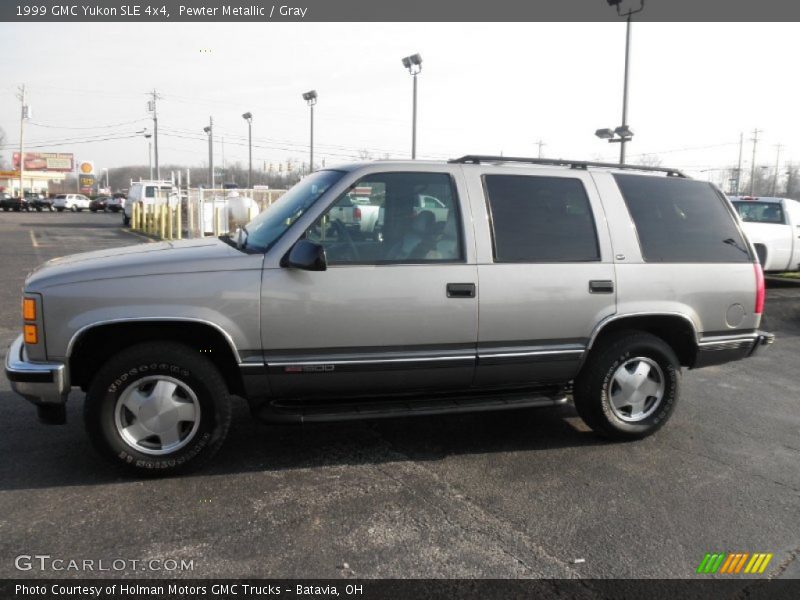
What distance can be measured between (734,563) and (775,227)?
1162 cm

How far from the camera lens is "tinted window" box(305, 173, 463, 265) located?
13.1ft

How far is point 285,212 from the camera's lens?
4305mm

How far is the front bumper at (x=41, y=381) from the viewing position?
11.9 feet

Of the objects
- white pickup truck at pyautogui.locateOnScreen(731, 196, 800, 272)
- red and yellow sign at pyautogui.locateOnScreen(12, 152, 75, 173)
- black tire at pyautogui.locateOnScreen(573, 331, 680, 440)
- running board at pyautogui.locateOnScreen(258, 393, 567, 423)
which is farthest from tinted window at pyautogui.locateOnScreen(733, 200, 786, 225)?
red and yellow sign at pyautogui.locateOnScreen(12, 152, 75, 173)

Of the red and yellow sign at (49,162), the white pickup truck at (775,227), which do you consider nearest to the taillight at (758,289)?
the white pickup truck at (775,227)

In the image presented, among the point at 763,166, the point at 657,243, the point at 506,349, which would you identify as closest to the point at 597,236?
the point at 657,243

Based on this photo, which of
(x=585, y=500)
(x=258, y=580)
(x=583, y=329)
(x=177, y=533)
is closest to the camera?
(x=258, y=580)

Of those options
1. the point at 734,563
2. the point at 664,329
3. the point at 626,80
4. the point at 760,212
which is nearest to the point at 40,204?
the point at 626,80

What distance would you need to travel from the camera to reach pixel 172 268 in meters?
3.77

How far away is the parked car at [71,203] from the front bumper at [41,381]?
58.6 m

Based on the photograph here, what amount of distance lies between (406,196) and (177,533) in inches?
93.8

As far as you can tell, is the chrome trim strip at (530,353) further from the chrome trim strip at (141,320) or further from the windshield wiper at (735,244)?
the chrome trim strip at (141,320)

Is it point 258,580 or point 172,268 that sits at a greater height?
point 172,268

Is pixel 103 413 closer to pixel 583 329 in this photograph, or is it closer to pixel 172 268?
pixel 172 268
